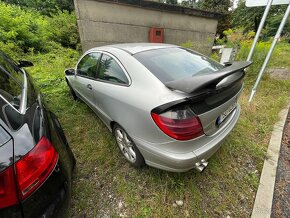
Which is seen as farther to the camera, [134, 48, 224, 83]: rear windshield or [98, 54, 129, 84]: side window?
[98, 54, 129, 84]: side window

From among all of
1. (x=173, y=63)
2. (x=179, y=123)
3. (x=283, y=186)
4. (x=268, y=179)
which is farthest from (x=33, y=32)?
(x=283, y=186)

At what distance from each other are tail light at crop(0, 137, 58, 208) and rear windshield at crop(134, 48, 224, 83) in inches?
44.9

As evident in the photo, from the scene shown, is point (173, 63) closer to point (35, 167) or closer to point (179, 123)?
point (179, 123)

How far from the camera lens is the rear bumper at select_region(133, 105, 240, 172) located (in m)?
1.47

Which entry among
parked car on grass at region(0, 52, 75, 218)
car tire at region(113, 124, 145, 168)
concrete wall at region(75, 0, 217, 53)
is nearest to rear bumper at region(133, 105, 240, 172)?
car tire at region(113, 124, 145, 168)

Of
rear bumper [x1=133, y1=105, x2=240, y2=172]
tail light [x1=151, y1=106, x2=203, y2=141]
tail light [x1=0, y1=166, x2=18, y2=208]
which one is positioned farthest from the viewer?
rear bumper [x1=133, y1=105, x2=240, y2=172]

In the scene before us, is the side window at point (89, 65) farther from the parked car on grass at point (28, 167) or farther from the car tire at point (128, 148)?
the parked car on grass at point (28, 167)

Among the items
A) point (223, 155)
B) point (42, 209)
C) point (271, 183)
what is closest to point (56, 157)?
point (42, 209)

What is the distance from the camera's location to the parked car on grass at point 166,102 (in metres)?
1.39

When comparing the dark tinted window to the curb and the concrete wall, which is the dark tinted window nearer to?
the curb

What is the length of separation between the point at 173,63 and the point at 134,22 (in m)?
5.38

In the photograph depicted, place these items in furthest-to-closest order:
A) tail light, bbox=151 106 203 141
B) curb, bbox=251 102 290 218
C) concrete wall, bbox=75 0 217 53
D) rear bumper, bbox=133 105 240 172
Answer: concrete wall, bbox=75 0 217 53
curb, bbox=251 102 290 218
rear bumper, bbox=133 105 240 172
tail light, bbox=151 106 203 141

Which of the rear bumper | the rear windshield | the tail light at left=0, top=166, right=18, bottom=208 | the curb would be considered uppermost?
the rear windshield

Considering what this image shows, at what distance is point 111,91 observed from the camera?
200cm
